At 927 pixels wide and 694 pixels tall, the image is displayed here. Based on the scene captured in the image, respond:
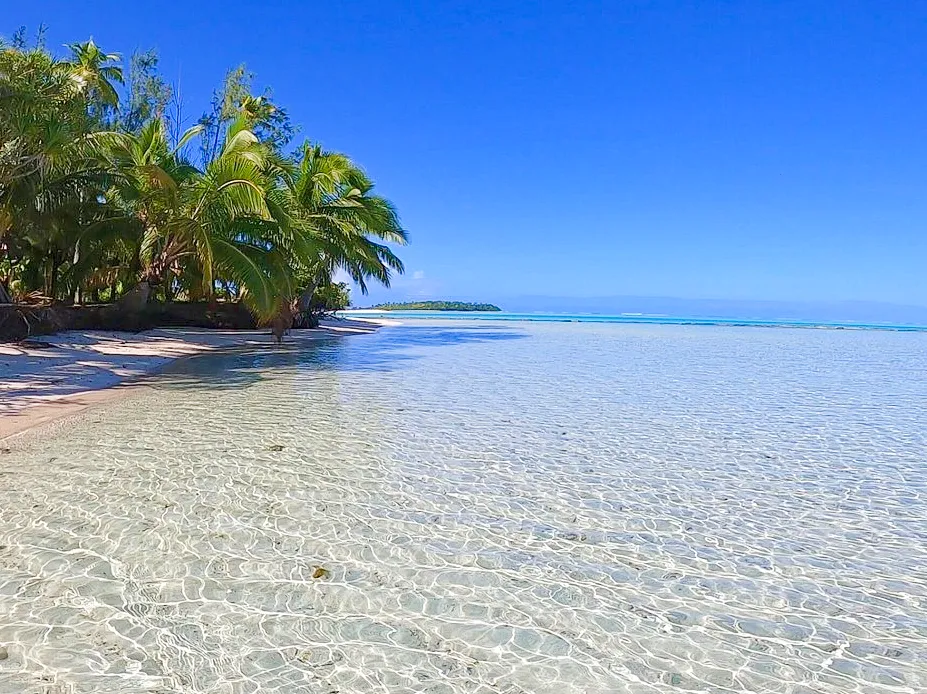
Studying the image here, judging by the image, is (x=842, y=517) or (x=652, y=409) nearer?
(x=842, y=517)

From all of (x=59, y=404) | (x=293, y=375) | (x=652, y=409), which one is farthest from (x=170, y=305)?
(x=652, y=409)

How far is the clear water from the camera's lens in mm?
2145

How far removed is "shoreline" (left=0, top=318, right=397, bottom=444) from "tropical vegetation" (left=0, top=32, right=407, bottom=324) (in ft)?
4.41

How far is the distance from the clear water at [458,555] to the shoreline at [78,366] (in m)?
0.60

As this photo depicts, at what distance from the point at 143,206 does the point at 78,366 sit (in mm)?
5917

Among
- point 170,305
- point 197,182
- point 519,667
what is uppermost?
point 197,182

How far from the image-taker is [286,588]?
2652 millimetres

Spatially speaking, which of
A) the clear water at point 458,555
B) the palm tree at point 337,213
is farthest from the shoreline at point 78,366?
the palm tree at point 337,213

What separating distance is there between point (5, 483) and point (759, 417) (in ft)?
23.1

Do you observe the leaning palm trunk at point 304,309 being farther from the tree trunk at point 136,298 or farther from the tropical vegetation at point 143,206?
the tree trunk at point 136,298

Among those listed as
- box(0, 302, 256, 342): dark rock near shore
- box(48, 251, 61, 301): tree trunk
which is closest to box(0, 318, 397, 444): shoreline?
box(0, 302, 256, 342): dark rock near shore

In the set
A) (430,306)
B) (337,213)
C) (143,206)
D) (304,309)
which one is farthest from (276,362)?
(430,306)

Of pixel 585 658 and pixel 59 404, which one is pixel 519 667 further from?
pixel 59 404

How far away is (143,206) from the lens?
13953 mm
